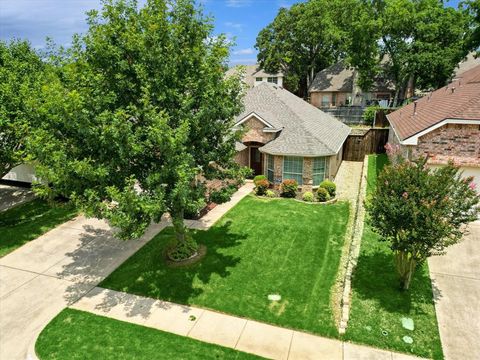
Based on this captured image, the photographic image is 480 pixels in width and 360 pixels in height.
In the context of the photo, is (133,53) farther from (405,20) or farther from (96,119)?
(405,20)

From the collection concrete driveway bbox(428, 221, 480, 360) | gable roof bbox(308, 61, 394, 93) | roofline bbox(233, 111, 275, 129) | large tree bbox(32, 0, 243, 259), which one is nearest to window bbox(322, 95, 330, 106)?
gable roof bbox(308, 61, 394, 93)

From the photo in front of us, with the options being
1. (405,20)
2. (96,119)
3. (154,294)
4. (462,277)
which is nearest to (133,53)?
(96,119)

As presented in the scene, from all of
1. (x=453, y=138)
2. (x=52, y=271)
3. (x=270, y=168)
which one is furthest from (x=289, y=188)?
(x=52, y=271)

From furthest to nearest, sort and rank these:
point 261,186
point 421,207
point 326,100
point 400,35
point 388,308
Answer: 1. point 326,100
2. point 400,35
3. point 261,186
4. point 388,308
5. point 421,207

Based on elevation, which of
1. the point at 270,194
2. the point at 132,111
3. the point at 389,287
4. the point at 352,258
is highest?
the point at 132,111

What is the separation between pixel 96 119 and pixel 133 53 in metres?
2.53

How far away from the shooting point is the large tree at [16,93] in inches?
591

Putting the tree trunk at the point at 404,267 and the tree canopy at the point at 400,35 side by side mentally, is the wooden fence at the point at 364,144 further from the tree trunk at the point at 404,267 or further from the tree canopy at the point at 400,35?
the tree trunk at the point at 404,267

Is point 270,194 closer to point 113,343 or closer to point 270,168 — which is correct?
point 270,168

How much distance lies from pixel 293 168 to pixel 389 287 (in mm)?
11183

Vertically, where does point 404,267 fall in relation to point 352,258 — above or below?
above

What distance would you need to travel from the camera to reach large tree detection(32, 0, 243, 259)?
9727 mm

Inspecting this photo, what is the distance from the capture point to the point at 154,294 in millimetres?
11938

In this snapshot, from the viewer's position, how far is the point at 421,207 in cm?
982
